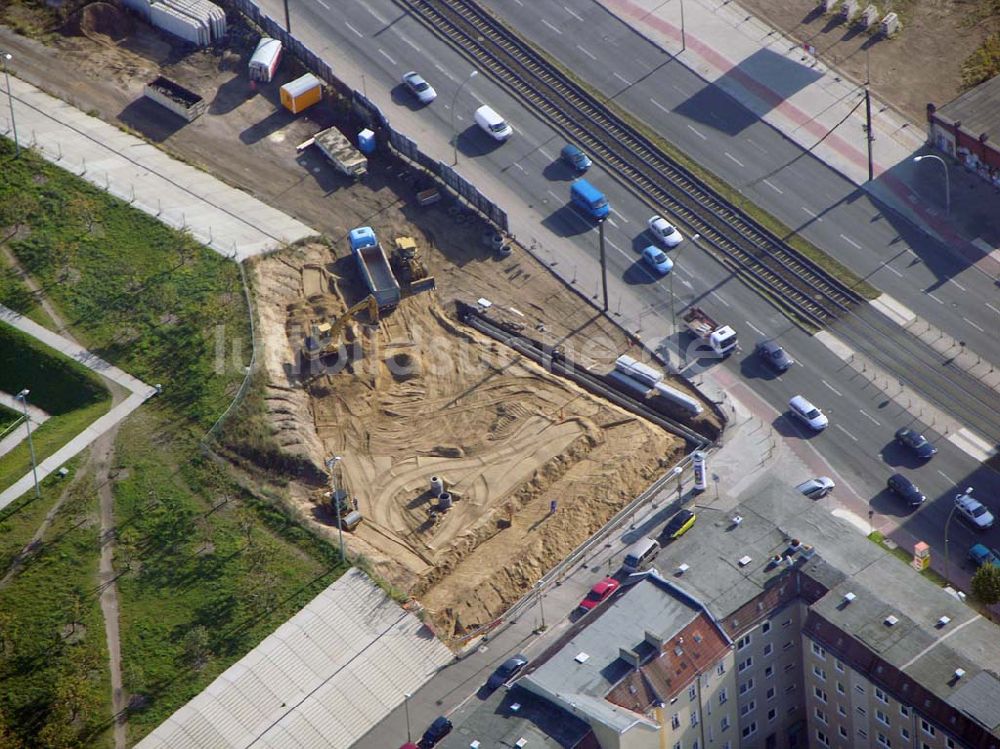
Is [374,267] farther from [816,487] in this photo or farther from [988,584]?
[988,584]

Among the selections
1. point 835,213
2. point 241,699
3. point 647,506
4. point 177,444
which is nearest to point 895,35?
point 835,213

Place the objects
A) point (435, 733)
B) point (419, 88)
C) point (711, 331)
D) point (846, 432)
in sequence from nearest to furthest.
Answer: point (435, 733)
point (846, 432)
point (711, 331)
point (419, 88)

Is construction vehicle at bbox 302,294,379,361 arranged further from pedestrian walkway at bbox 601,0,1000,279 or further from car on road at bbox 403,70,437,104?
pedestrian walkway at bbox 601,0,1000,279

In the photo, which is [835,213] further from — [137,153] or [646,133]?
[137,153]

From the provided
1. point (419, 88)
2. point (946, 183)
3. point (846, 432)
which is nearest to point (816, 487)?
point (846, 432)

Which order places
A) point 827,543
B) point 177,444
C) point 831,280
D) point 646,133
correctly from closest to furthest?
point 827,543 < point 177,444 < point 831,280 < point 646,133

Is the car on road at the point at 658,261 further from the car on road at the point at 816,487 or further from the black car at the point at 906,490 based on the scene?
the black car at the point at 906,490
